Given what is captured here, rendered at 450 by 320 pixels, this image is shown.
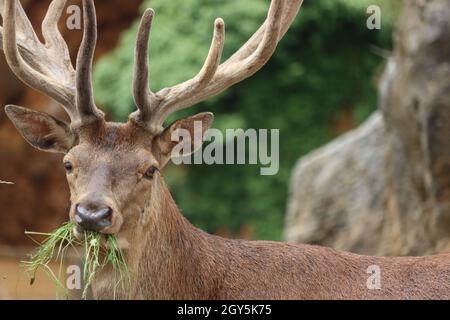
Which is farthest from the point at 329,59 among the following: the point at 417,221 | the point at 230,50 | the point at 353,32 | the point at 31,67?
the point at 31,67

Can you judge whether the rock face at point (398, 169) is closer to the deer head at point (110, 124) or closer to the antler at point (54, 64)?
the deer head at point (110, 124)

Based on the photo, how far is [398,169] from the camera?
374 inches

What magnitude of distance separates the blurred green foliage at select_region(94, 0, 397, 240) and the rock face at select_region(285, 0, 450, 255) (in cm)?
388

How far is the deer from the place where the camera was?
215 inches

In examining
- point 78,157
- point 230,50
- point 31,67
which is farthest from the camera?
point 230,50

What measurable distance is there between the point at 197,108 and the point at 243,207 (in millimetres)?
1832

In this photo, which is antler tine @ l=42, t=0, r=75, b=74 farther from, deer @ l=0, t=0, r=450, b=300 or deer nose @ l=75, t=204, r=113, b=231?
deer nose @ l=75, t=204, r=113, b=231

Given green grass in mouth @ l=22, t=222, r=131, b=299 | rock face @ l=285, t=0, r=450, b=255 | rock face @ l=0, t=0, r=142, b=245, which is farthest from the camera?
rock face @ l=0, t=0, r=142, b=245

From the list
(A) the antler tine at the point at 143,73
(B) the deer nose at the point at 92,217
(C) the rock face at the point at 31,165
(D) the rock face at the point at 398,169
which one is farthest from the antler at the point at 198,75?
(C) the rock face at the point at 31,165

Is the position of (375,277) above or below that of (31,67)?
below

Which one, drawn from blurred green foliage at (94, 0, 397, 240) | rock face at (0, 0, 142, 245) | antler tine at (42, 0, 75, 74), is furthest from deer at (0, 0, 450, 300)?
rock face at (0, 0, 142, 245)

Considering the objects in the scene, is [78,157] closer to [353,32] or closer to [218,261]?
[218,261]

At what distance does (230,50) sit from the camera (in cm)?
1426

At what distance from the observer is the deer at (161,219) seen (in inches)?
215
